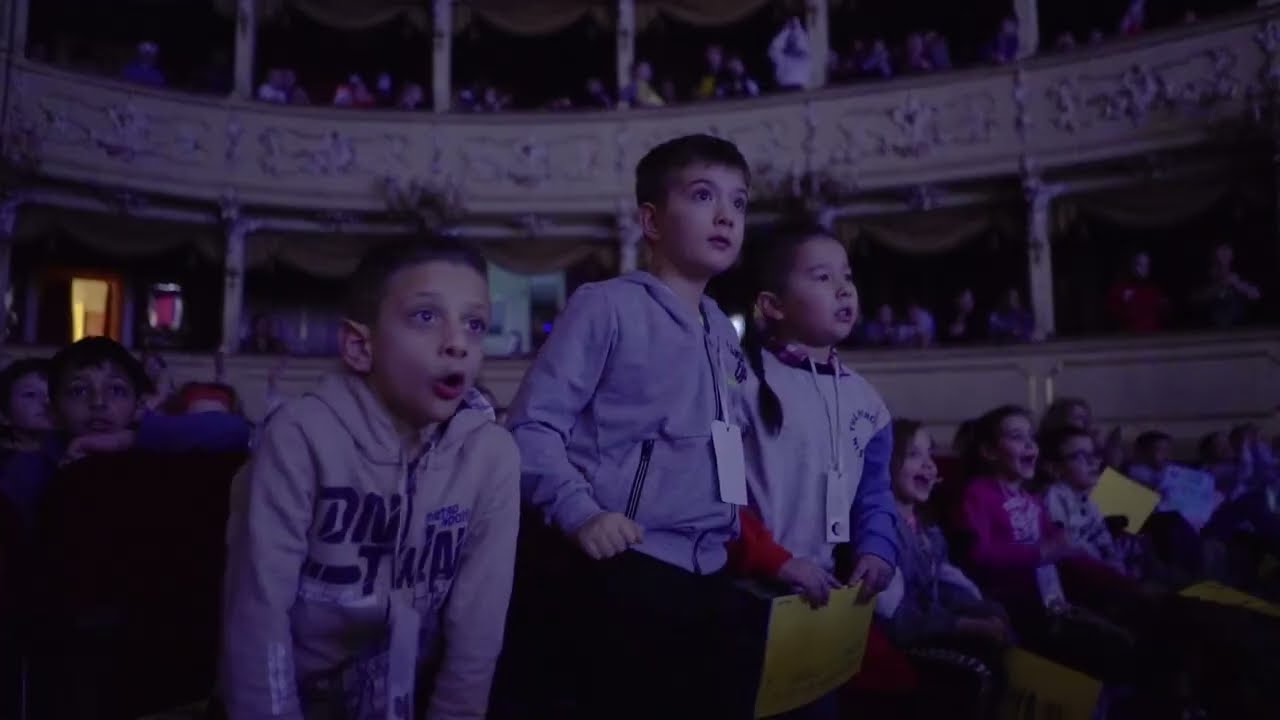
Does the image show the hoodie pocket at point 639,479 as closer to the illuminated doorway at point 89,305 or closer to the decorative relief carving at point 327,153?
the decorative relief carving at point 327,153

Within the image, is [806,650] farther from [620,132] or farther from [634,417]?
[620,132]

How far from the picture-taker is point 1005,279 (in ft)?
41.5

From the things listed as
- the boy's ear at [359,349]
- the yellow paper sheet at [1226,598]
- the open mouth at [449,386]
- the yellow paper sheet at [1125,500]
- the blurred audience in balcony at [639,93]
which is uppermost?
the blurred audience in balcony at [639,93]

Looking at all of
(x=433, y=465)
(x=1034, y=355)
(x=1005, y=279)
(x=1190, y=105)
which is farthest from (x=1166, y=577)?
(x=1005, y=279)

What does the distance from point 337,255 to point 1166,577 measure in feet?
37.3

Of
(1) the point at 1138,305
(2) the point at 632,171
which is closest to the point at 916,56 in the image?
(2) the point at 632,171

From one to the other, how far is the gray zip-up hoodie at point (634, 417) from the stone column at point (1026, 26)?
1072 cm

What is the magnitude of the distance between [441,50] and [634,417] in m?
12.2

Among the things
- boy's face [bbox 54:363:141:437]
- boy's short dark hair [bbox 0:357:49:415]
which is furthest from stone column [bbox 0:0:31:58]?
boy's face [bbox 54:363:141:437]

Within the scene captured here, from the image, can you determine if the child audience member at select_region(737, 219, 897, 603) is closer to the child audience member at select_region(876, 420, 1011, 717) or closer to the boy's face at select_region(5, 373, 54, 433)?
the child audience member at select_region(876, 420, 1011, 717)

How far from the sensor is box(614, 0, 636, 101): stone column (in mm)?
12664

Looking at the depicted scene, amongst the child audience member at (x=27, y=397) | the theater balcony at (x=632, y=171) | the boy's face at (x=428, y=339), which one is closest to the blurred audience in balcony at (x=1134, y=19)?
the theater balcony at (x=632, y=171)

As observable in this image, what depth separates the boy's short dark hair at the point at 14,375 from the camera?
10.8 feet

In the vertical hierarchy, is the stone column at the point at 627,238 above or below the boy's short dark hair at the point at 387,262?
above
